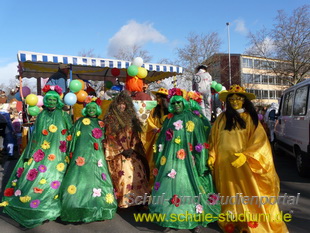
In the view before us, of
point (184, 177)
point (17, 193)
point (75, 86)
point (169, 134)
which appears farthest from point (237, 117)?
point (75, 86)

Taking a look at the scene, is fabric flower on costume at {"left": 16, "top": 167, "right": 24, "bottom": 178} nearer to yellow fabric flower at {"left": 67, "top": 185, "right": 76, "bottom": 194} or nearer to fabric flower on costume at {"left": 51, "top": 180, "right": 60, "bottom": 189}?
fabric flower on costume at {"left": 51, "top": 180, "right": 60, "bottom": 189}

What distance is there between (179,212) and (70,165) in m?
1.69

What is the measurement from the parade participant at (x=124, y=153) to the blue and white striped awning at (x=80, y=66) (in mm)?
3804

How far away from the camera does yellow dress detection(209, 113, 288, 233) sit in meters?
3.19

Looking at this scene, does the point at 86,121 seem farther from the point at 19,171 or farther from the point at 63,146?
the point at 19,171

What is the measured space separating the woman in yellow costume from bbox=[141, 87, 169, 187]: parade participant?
3.95 feet

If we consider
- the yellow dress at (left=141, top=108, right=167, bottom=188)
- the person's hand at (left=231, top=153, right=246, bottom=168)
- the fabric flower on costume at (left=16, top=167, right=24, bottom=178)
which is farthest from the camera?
the yellow dress at (left=141, top=108, right=167, bottom=188)

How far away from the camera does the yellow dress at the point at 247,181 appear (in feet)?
10.5

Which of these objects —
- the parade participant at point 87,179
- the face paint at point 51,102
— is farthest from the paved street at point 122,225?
the face paint at point 51,102

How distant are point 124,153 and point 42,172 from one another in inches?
46.4

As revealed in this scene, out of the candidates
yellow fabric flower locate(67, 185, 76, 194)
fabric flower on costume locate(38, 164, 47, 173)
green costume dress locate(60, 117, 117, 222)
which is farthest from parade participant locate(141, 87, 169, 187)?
fabric flower on costume locate(38, 164, 47, 173)

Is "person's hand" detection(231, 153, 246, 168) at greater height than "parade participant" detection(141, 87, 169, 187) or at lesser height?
lesser

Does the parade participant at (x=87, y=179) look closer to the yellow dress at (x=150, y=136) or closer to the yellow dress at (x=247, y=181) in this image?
the yellow dress at (x=150, y=136)

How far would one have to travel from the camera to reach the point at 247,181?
329cm
